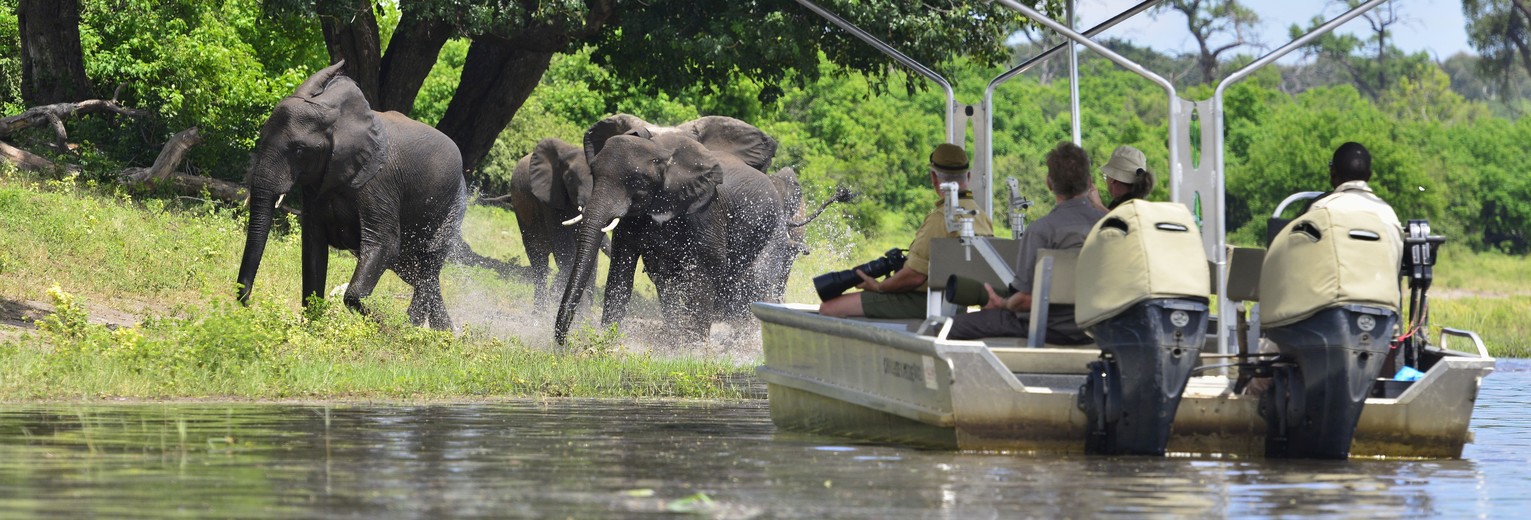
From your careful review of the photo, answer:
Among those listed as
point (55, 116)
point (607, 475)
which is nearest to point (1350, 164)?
point (607, 475)

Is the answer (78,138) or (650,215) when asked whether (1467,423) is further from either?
(78,138)

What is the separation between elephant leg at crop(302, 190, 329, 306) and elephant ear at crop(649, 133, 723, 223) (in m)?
3.21

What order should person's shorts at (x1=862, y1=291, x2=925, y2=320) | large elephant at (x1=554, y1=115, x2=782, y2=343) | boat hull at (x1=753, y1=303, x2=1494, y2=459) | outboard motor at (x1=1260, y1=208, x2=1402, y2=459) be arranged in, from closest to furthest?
outboard motor at (x1=1260, y1=208, x2=1402, y2=459), boat hull at (x1=753, y1=303, x2=1494, y2=459), person's shorts at (x1=862, y1=291, x2=925, y2=320), large elephant at (x1=554, y1=115, x2=782, y2=343)

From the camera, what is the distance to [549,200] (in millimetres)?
22453

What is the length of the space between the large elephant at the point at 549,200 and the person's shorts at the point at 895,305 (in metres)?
8.32

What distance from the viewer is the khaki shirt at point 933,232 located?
484 inches

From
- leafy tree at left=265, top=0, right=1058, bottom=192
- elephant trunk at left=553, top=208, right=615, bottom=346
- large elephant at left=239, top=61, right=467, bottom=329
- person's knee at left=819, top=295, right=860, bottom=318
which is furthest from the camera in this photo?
leafy tree at left=265, top=0, right=1058, bottom=192

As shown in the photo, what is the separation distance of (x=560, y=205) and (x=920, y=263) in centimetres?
1045

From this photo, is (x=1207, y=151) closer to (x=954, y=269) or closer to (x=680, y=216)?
(x=954, y=269)

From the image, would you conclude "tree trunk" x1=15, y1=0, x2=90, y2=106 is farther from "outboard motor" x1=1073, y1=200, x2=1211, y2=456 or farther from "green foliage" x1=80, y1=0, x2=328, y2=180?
"outboard motor" x1=1073, y1=200, x2=1211, y2=456

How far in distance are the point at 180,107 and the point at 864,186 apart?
2301 centimetres

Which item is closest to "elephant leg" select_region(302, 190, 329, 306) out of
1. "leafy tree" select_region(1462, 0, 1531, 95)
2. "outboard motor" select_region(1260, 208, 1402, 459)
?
"outboard motor" select_region(1260, 208, 1402, 459)

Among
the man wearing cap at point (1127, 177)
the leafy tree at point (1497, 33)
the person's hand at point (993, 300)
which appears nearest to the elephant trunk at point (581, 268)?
the person's hand at point (993, 300)

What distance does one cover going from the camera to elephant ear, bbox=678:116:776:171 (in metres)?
23.9
